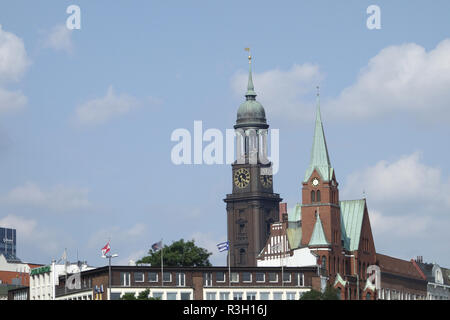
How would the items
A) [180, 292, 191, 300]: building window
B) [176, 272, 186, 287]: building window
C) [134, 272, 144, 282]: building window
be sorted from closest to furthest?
[134, 272, 144, 282]: building window < [180, 292, 191, 300]: building window < [176, 272, 186, 287]: building window

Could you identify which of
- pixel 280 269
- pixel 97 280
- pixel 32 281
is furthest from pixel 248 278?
pixel 32 281

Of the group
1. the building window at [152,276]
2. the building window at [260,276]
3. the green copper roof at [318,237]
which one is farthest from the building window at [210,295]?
the green copper roof at [318,237]

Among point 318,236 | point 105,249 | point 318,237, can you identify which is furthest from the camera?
→ point 318,236

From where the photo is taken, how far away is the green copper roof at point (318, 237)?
7731 inches

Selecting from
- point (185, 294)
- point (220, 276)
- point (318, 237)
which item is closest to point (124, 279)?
point (185, 294)

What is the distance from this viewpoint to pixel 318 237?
7771 inches

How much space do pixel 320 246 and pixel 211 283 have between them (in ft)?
101

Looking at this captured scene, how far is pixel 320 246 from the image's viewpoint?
196m

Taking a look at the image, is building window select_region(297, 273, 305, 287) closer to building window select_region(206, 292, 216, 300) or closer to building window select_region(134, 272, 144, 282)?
building window select_region(206, 292, 216, 300)

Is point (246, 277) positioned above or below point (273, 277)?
below

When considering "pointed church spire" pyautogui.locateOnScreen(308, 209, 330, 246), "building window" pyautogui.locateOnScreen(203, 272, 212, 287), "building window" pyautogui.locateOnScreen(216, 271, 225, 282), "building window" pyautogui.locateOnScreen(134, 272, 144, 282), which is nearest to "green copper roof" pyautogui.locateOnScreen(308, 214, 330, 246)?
"pointed church spire" pyautogui.locateOnScreen(308, 209, 330, 246)

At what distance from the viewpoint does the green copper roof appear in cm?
19638

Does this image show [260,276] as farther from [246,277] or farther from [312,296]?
[312,296]

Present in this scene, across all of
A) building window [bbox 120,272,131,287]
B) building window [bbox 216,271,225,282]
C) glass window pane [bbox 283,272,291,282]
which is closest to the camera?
building window [bbox 120,272,131,287]
